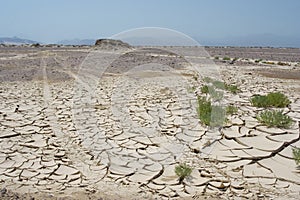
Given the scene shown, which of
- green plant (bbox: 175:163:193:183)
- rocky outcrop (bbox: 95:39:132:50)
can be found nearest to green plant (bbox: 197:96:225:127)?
green plant (bbox: 175:163:193:183)

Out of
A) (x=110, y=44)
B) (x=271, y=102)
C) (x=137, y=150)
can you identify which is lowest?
(x=137, y=150)

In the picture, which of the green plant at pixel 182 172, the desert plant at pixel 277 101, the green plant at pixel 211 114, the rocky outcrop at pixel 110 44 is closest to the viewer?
the green plant at pixel 182 172

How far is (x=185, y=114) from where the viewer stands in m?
6.16

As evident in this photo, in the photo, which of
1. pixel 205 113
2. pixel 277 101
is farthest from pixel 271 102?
pixel 205 113

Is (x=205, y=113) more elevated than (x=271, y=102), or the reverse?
(x=271, y=102)

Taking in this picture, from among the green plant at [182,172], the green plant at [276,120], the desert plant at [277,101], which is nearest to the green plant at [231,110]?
the green plant at [276,120]

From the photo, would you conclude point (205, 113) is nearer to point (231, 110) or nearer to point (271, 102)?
point (231, 110)

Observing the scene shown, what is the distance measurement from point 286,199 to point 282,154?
3.98ft

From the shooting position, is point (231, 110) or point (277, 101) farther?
point (277, 101)

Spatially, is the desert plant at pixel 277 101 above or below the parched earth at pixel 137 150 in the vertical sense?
above

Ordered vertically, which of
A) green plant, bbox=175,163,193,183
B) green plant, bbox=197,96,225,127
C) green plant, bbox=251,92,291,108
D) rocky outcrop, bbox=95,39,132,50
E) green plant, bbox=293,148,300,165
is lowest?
green plant, bbox=175,163,193,183

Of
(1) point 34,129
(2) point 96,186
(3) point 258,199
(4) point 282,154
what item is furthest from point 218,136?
(1) point 34,129

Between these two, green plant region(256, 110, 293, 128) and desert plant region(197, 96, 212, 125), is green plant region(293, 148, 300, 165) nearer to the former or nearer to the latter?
green plant region(256, 110, 293, 128)

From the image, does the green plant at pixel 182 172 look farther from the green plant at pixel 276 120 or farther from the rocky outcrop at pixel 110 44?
the rocky outcrop at pixel 110 44
